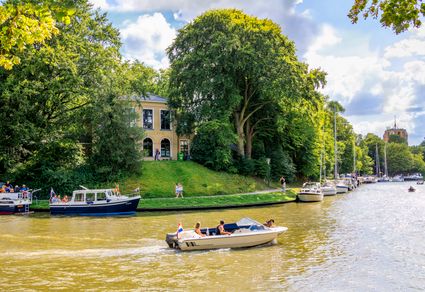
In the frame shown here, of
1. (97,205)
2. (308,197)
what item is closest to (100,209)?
(97,205)

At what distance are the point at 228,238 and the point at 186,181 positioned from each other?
83.5 ft

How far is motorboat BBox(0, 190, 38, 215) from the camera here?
3584 cm

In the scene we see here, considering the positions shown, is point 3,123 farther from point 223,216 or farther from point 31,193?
point 223,216

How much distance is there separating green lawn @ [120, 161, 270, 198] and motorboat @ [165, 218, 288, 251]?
21.0 metres

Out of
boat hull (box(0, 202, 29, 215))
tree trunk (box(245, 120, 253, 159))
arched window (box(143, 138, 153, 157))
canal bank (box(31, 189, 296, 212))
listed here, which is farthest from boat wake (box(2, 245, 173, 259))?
arched window (box(143, 138, 153, 157))

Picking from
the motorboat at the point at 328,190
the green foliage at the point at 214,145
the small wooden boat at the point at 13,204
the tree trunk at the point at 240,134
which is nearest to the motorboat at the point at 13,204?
the small wooden boat at the point at 13,204

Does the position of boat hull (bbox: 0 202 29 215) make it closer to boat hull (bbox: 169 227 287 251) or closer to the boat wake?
the boat wake

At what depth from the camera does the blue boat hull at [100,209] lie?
34.6 m

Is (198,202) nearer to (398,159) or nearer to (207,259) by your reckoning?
(207,259)

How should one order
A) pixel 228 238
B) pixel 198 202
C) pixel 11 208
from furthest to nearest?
Result: 1. pixel 198 202
2. pixel 11 208
3. pixel 228 238

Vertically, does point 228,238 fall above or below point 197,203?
below

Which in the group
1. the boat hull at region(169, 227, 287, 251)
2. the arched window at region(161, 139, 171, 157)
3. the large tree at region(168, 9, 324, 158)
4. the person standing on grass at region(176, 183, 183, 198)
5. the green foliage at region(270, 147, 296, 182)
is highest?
the large tree at region(168, 9, 324, 158)

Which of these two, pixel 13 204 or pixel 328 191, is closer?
pixel 13 204

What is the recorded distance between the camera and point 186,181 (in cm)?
4581
